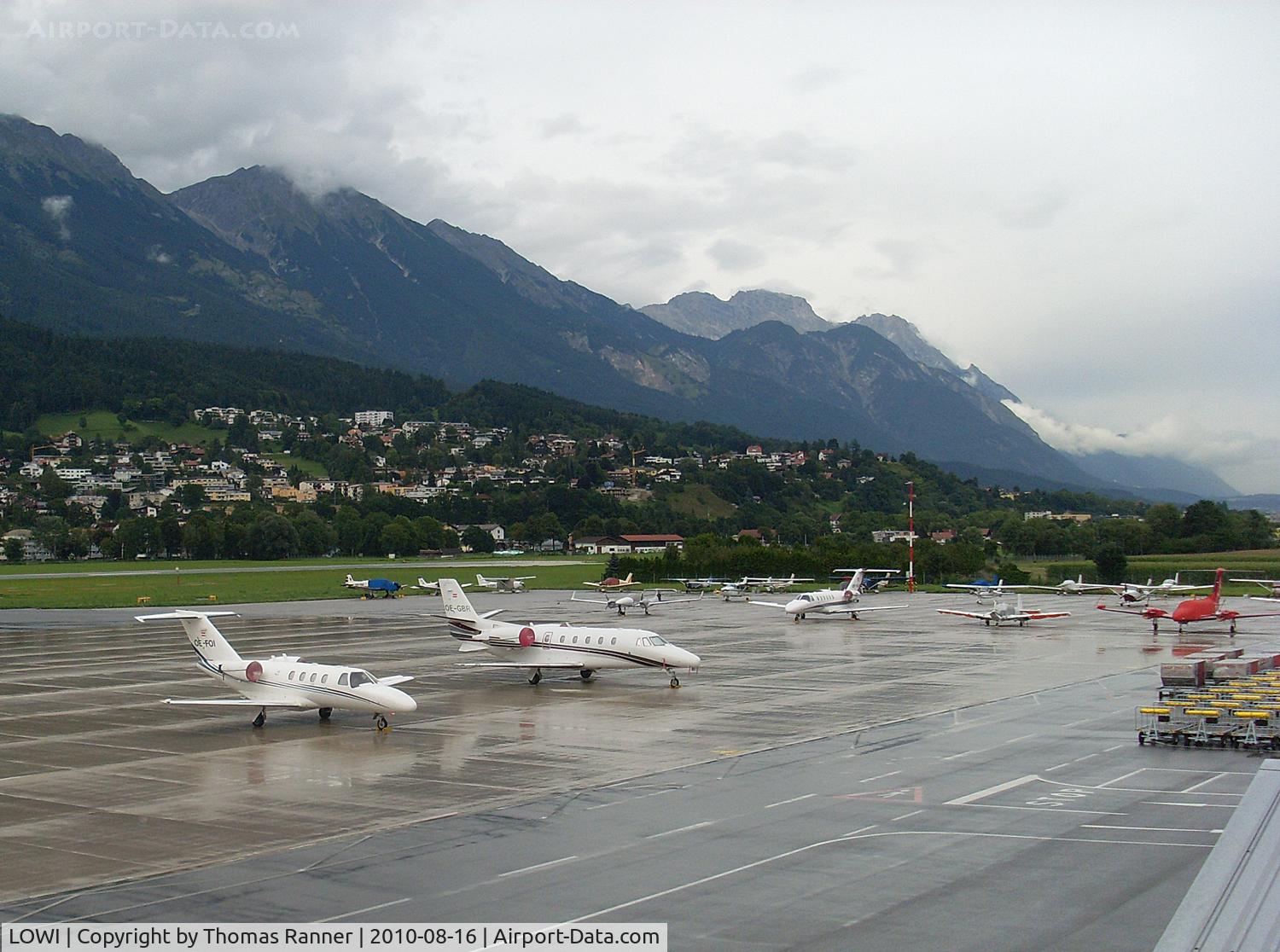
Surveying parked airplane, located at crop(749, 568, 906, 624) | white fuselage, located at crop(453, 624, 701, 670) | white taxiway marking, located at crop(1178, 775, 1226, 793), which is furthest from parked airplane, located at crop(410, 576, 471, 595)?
white taxiway marking, located at crop(1178, 775, 1226, 793)

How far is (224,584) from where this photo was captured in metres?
112

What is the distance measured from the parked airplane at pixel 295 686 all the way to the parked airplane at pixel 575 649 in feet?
31.1

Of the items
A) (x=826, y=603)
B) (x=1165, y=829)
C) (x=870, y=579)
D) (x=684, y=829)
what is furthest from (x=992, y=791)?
(x=870, y=579)

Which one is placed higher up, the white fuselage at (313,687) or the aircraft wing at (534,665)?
the white fuselage at (313,687)

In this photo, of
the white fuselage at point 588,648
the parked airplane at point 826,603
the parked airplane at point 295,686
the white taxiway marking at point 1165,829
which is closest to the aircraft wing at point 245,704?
the parked airplane at point 295,686

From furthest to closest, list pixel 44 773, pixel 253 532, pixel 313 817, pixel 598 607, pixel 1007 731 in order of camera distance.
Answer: pixel 253 532
pixel 598 607
pixel 1007 731
pixel 44 773
pixel 313 817

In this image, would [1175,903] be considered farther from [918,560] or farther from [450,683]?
[918,560]

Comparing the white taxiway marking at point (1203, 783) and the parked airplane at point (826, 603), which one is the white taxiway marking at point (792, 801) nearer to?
the white taxiway marking at point (1203, 783)

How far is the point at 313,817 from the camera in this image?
79.3 feet

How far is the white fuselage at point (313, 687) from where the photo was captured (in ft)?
116

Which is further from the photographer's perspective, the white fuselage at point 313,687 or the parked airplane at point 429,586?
the parked airplane at point 429,586

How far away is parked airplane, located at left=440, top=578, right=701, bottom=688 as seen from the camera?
4509 cm

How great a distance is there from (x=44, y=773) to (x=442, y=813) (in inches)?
465

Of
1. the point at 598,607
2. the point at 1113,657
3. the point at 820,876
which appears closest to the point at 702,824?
the point at 820,876
